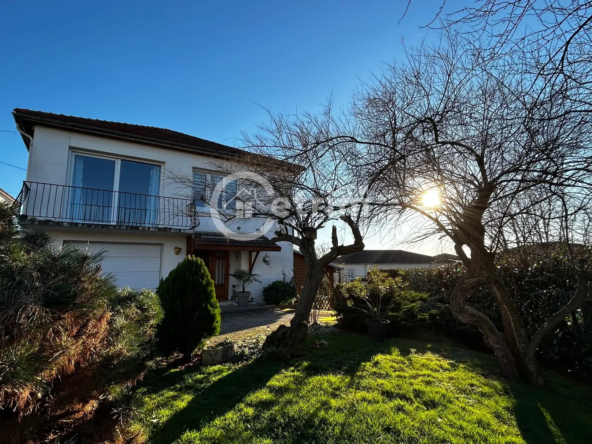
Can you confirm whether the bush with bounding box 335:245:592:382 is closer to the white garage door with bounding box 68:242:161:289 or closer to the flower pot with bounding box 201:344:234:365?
the flower pot with bounding box 201:344:234:365

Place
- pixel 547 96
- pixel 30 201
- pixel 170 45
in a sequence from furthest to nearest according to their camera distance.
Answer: pixel 30 201 → pixel 170 45 → pixel 547 96

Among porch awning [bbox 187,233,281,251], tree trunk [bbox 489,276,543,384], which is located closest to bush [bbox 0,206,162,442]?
tree trunk [bbox 489,276,543,384]

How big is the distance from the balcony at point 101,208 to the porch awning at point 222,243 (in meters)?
0.60

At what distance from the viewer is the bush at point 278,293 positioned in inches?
471

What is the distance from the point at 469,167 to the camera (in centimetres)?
442

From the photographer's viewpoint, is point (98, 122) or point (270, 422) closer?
point (270, 422)

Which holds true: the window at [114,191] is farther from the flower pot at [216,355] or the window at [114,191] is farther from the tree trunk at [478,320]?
the tree trunk at [478,320]

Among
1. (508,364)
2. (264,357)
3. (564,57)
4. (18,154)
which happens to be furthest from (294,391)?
(18,154)

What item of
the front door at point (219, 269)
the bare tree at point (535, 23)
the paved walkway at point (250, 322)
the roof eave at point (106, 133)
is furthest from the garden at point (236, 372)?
the front door at point (219, 269)

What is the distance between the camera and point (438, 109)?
14.0 feet

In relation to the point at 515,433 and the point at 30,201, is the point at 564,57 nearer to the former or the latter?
the point at 515,433

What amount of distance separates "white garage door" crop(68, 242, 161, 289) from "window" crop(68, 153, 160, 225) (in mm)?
857

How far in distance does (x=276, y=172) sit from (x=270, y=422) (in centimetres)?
394

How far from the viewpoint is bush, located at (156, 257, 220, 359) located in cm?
480
